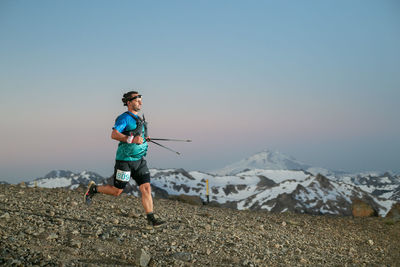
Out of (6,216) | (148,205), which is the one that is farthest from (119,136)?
(6,216)

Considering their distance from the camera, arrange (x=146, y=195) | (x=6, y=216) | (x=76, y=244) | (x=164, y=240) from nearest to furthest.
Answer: (x=76, y=244) → (x=164, y=240) → (x=6, y=216) → (x=146, y=195)

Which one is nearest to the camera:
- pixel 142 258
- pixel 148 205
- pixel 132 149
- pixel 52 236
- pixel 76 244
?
pixel 142 258

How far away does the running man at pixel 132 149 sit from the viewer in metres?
7.75

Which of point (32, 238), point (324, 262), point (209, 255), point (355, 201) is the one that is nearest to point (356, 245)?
point (324, 262)

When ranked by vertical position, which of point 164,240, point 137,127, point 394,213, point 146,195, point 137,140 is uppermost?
point 137,127

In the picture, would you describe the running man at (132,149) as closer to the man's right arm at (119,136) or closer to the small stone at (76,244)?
the man's right arm at (119,136)

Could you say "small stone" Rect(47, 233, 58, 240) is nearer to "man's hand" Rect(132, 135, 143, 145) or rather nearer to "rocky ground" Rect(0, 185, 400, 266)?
"rocky ground" Rect(0, 185, 400, 266)

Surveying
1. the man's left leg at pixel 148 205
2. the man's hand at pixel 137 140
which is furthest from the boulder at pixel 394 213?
the man's hand at pixel 137 140

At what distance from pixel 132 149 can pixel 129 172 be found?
1.85 feet

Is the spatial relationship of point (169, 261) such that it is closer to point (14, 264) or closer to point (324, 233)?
point (14, 264)

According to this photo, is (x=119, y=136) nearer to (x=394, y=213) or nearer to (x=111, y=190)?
(x=111, y=190)

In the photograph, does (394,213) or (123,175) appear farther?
(394,213)

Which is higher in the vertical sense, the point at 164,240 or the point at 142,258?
the point at 142,258

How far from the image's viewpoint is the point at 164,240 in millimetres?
7414
